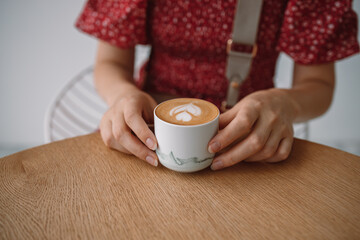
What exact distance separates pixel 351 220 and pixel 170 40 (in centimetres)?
63

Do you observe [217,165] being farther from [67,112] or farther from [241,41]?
[67,112]

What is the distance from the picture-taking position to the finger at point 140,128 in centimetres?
48

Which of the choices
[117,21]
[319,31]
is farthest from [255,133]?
[117,21]

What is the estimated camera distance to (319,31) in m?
0.73

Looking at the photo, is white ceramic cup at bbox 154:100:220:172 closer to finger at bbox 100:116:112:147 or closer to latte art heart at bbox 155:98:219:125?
latte art heart at bbox 155:98:219:125

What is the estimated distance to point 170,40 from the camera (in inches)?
31.4

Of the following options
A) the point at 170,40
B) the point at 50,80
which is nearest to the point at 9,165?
the point at 170,40

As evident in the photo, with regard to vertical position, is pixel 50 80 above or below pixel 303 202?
below

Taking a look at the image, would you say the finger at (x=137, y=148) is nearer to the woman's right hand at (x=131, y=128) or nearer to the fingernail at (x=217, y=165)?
the woman's right hand at (x=131, y=128)

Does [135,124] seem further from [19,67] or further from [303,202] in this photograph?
[19,67]

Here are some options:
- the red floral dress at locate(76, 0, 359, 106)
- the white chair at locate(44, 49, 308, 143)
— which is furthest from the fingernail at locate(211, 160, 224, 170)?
the white chair at locate(44, 49, 308, 143)

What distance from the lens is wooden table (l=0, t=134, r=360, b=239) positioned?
394mm

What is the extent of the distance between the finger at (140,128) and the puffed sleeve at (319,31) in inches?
20.4

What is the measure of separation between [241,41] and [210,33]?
0.10 m
